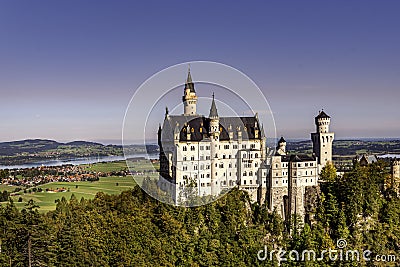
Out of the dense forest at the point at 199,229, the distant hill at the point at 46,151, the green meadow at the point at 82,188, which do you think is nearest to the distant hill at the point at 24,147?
the distant hill at the point at 46,151

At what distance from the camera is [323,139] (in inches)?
1892

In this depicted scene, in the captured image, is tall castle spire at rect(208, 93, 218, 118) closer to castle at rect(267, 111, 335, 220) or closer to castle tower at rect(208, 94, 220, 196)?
castle tower at rect(208, 94, 220, 196)

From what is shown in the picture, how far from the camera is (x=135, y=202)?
140 ft

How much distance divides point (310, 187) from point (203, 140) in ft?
38.8

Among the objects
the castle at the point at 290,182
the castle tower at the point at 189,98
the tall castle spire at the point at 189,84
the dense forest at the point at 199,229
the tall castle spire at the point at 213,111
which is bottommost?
the dense forest at the point at 199,229

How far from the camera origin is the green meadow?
53463 millimetres

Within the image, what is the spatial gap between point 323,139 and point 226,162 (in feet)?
37.2

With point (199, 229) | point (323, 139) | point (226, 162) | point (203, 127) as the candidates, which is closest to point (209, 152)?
point (226, 162)

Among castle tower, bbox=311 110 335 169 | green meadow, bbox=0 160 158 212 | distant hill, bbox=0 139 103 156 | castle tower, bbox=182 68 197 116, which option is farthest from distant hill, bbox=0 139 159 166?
castle tower, bbox=311 110 335 169

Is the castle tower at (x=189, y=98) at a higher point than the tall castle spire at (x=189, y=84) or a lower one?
lower

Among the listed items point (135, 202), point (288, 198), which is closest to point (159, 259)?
point (135, 202)

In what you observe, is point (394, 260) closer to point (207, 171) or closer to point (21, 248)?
point (207, 171)

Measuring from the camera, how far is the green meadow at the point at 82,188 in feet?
175

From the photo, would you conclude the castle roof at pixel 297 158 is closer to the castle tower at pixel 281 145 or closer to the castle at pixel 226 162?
the castle at pixel 226 162
